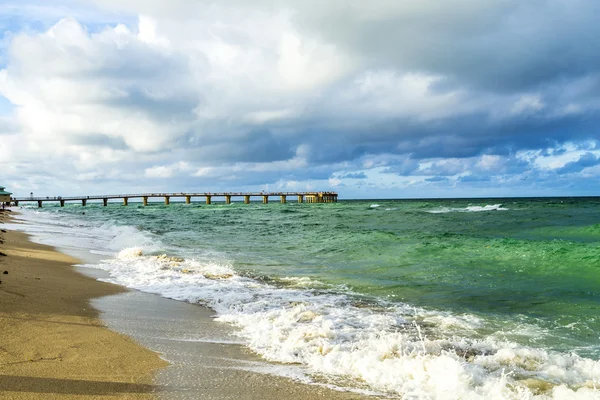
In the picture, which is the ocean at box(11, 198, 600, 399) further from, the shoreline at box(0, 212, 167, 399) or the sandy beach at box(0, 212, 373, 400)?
the shoreline at box(0, 212, 167, 399)

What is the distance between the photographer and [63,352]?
4.79 metres

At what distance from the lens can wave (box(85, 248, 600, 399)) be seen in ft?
14.4

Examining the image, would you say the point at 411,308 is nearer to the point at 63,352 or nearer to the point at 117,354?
the point at 117,354

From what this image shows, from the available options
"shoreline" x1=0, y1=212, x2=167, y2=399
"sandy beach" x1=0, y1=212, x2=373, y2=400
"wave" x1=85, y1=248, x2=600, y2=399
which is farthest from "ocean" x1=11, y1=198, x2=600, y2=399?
"shoreline" x1=0, y1=212, x2=167, y2=399

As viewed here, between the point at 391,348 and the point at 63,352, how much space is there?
3.79 m

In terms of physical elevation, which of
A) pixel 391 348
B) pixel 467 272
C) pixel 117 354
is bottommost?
pixel 467 272

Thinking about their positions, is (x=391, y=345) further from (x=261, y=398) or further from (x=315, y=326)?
(x=261, y=398)

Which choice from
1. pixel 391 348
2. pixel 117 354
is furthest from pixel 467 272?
pixel 117 354

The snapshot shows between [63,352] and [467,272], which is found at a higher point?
[63,352]

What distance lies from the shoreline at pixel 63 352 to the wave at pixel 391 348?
5.16 ft

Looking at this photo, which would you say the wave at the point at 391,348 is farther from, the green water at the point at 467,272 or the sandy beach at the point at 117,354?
the green water at the point at 467,272

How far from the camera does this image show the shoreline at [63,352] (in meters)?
3.89


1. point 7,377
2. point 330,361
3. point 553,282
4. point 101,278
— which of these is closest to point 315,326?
point 330,361

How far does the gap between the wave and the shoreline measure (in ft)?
5.16
